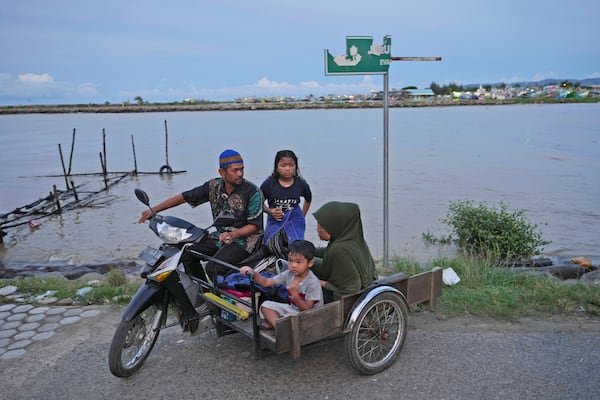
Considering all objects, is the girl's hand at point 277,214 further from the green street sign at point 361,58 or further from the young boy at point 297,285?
the green street sign at point 361,58

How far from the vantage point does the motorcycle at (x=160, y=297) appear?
345 cm

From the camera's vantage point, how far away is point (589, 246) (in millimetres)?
10281

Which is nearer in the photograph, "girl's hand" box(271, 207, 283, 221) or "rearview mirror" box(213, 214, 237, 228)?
"rearview mirror" box(213, 214, 237, 228)

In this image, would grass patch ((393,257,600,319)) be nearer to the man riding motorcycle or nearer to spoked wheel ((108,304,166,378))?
the man riding motorcycle

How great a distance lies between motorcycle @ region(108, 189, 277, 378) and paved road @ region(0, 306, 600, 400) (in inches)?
8.3

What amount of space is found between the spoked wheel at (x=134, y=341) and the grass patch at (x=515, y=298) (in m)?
2.63

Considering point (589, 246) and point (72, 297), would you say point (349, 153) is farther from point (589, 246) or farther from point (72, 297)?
point (72, 297)

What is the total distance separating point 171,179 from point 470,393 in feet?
69.6

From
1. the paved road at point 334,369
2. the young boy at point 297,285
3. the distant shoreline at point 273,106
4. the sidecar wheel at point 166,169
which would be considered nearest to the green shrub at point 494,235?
the paved road at point 334,369

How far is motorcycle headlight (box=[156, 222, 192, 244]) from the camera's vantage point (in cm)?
348

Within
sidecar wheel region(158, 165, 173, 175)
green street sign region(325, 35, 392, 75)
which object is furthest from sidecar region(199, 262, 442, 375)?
sidecar wheel region(158, 165, 173, 175)

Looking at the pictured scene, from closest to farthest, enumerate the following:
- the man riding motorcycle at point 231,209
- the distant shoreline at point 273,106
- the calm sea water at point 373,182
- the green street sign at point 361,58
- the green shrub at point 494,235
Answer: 1. the man riding motorcycle at point 231,209
2. the green street sign at point 361,58
3. the green shrub at point 494,235
4. the calm sea water at point 373,182
5. the distant shoreline at point 273,106

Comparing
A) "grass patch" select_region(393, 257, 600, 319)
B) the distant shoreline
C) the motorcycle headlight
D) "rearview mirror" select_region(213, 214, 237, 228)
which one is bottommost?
"grass patch" select_region(393, 257, 600, 319)

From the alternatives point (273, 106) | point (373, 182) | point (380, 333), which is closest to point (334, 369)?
point (380, 333)
